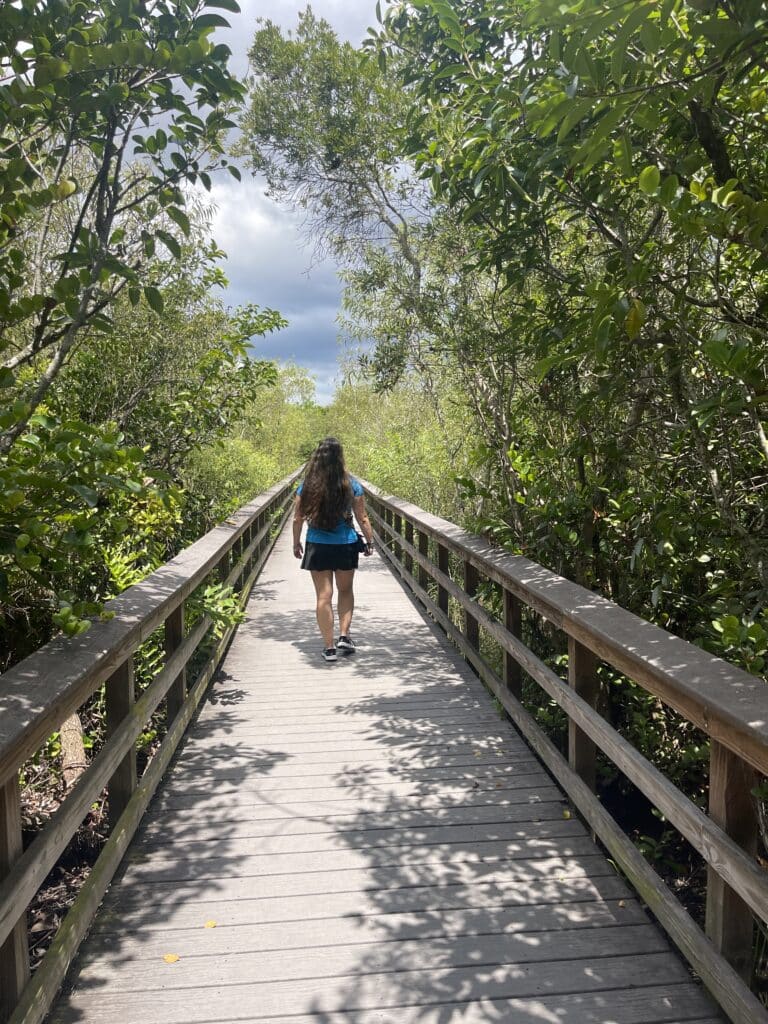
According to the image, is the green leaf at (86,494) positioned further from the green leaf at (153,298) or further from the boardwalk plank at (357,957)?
the boardwalk plank at (357,957)

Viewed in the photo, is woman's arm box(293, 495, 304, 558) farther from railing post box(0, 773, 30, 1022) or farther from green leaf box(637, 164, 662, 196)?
green leaf box(637, 164, 662, 196)

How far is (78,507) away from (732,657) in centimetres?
232

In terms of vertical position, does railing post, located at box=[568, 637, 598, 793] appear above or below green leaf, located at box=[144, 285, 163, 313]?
below

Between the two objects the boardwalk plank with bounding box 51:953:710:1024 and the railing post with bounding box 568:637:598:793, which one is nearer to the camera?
the boardwalk plank with bounding box 51:953:710:1024

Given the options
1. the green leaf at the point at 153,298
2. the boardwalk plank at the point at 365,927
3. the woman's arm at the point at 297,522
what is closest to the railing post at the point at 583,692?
the boardwalk plank at the point at 365,927

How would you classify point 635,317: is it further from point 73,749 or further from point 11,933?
point 73,749

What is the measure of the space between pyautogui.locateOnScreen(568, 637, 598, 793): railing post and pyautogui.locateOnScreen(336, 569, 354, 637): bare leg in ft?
8.24

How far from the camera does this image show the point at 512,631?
3.53m

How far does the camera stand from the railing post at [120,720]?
2438 millimetres

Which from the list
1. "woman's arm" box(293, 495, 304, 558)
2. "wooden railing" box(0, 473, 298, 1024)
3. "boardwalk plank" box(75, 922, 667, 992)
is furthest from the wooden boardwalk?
"woman's arm" box(293, 495, 304, 558)

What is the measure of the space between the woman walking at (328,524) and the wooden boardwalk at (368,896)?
45.7 inches

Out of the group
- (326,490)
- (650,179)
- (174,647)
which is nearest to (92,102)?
(650,179)

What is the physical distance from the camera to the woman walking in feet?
15.9

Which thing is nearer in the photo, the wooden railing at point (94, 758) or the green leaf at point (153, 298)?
the wooden railing at point (94, 758)
